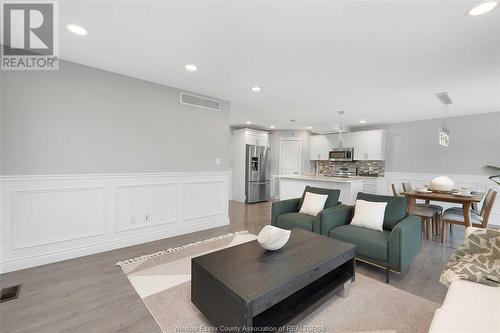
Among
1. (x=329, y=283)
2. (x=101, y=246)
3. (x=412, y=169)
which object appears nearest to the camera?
(x=329, y=283)

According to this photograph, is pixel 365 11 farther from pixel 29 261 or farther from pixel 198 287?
pixel 29 261

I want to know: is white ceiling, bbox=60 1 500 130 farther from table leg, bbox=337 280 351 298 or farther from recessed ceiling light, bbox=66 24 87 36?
table leg, bbox=337 280 351 298

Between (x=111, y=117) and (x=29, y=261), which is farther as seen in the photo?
(x=111, y=117)

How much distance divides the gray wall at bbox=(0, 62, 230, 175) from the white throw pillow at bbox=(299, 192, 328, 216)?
199 cm

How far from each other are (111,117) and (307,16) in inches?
111

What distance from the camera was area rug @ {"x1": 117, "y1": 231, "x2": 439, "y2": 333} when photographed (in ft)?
5.79

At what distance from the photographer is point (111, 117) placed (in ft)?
10.4

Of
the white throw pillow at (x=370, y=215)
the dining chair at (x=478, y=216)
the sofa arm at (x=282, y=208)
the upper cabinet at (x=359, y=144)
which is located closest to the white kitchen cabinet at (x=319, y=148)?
the upper cabinet at (x=359, y=144)

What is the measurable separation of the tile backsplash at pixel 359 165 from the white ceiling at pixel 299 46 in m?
3.01

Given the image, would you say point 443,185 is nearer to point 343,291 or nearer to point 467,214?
point 467,214

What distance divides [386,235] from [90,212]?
12.4 feet

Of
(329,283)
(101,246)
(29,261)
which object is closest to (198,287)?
(329,283)

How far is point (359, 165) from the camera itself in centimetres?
733

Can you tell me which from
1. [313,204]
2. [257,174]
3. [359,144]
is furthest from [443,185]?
[257,174]
